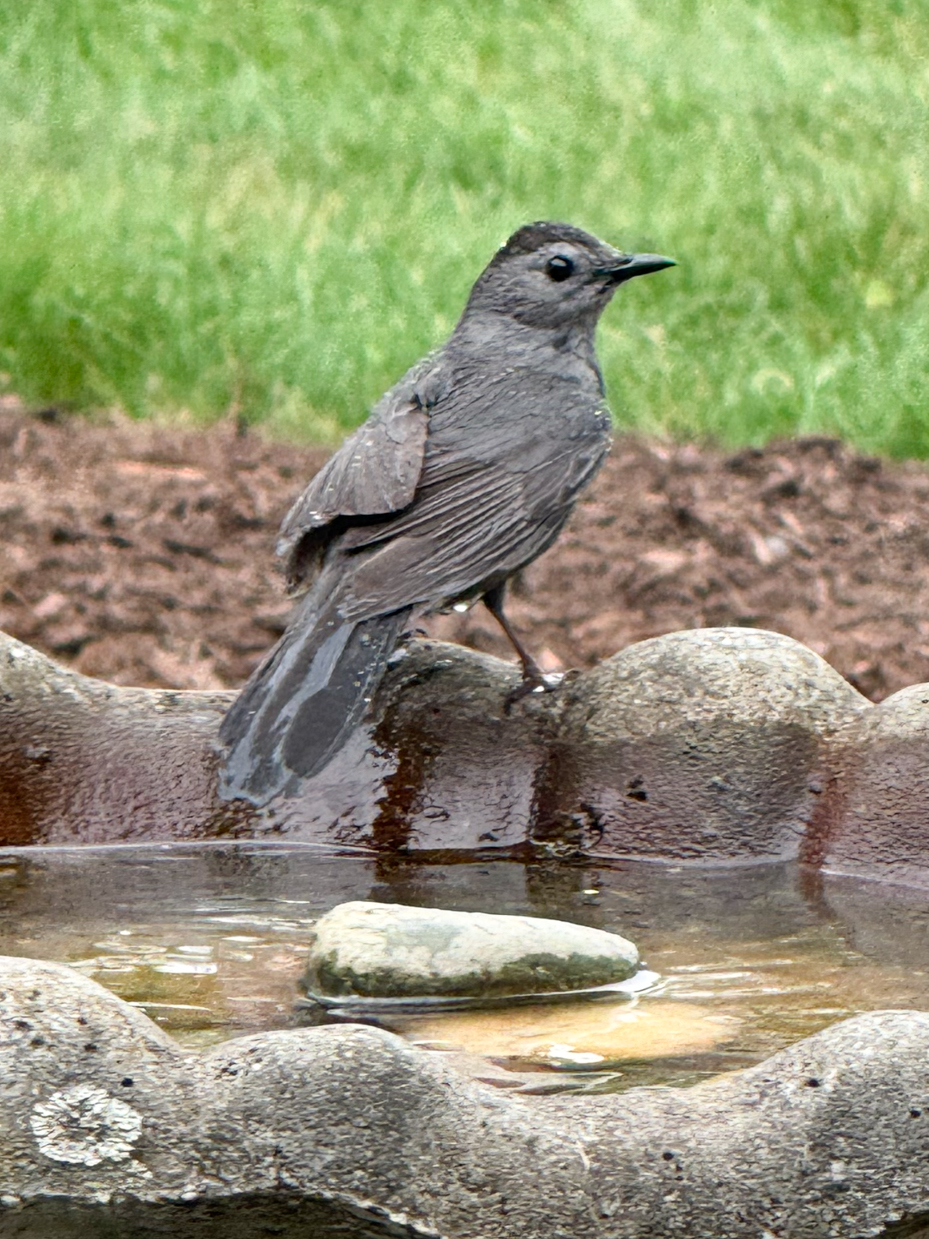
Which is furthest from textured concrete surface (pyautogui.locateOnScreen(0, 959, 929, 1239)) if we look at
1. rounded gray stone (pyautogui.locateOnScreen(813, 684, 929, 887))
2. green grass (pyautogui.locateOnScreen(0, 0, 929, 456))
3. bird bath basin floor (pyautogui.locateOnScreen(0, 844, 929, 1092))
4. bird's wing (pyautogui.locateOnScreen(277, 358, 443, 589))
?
green grass (pyautogui.locateOnScreen(0, 0, 929, 456))

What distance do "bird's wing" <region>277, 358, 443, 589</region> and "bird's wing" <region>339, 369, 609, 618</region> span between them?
5 centimetres

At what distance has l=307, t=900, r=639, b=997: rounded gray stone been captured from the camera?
12.5 ft

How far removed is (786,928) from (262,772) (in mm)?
1141

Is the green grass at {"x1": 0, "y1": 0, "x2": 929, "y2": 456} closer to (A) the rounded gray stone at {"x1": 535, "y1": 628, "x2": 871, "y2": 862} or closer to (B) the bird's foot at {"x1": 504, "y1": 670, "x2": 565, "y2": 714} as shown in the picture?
(B) the bird's foot at {"x1": 504, "y1": 670, "x2": 565, "y2": 714}

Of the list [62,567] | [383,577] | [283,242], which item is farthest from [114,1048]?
[283,242]

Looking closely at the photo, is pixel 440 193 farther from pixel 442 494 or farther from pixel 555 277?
pixel 442 494

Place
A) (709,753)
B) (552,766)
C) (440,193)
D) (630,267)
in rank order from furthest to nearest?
(440,193) → (630,267) → (552,766) → (709,753)

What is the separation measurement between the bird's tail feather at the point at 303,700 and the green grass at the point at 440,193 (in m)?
3.08

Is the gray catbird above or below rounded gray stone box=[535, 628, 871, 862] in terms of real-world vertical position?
above

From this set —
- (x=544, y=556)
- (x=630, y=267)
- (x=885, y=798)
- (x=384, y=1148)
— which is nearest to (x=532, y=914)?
(x=885, y=798)

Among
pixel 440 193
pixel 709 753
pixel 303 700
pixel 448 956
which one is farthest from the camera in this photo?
pixel 440 193

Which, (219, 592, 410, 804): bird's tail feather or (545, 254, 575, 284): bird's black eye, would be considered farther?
(545, 254, 575, 284): bird's black eye

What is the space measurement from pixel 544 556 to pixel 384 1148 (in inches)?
183

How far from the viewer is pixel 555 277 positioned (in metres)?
5.82
